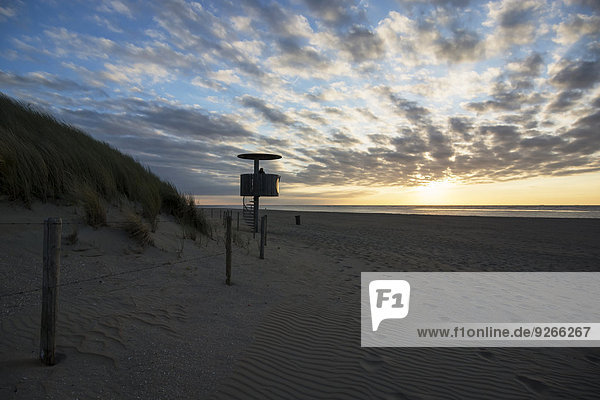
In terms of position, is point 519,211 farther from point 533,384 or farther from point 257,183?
point 533,384

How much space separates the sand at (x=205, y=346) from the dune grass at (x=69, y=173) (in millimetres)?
556

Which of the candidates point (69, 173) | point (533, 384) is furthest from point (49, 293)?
point (69, 173)

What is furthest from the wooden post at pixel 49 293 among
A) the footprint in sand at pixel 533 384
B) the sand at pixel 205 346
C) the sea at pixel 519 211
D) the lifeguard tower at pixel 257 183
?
the sea at pixel 519 211

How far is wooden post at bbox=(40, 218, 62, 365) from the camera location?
330cm

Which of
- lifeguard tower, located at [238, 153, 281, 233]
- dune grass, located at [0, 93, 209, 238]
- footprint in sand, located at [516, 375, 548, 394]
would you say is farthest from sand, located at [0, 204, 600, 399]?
lifeguard tower, located at [238, 153, 281, 233]

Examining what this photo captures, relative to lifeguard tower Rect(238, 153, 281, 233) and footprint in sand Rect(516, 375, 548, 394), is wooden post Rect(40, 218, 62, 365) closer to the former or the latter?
footprint in sand Rect(516, 375, 548, 394)

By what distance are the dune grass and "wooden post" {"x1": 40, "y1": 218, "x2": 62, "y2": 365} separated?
4827mm

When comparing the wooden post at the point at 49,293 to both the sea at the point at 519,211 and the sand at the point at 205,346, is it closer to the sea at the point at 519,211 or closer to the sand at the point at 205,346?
the sand at the point at 205,346

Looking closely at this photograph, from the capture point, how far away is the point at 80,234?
23.7 ft

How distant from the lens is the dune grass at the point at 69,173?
23.6 ft

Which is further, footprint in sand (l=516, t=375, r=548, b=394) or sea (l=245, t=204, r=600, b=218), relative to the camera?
sea (l=245, t=204, r=600, b=218)

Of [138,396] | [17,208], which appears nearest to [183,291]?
[138,396]

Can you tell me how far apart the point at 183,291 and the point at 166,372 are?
9.61 feet

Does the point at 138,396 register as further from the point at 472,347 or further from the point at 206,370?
the point at 472,347
